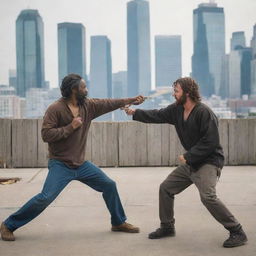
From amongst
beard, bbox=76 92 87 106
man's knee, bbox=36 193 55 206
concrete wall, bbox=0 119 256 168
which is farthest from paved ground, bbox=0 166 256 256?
concrete wall, bbox=0 119 256 168

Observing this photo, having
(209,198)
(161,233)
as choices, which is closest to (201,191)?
(209,198)

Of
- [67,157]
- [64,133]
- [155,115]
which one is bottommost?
[67,157]

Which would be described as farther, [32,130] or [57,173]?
[32,130]

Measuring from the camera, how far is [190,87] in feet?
18.2

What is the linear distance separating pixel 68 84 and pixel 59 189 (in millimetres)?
1122

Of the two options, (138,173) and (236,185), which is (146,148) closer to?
(138,173)

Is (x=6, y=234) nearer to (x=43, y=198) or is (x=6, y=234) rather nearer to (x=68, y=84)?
(x=43, y=198)

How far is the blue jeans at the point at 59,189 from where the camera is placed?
5.64m

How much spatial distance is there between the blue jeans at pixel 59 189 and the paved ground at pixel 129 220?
221 millimetres

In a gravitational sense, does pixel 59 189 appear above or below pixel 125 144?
above

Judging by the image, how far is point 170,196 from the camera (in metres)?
5.77

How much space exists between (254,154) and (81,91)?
22.6 feet

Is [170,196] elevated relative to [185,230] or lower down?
elevated

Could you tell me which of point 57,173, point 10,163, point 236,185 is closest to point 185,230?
point 57,173
